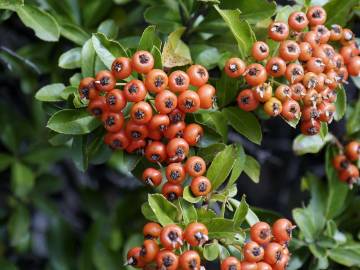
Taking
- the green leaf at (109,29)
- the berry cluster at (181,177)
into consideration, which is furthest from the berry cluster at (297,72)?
the green leaf at (109,29)

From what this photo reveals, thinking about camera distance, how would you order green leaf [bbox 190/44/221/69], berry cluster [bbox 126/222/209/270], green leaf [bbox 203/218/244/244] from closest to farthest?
1. berry cluster [bbox 126/222/209/270]
2. green leaf [bbox 203/218/244/244]
3. green leaf [bbox 190/44/221/69]

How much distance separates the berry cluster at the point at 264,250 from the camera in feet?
6.33

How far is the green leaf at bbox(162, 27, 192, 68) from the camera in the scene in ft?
7.24

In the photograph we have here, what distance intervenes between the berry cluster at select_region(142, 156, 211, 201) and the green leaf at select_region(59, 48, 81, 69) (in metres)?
0.62

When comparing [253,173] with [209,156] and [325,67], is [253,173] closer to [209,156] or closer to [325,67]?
[209,156]

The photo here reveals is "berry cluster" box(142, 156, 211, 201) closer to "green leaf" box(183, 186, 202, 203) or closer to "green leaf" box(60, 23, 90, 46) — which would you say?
"green leaf" box(183, 186, 202, 203)

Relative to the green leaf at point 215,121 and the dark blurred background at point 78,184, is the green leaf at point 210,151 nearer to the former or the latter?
the green leaf at point 215,121

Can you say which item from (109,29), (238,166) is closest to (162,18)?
(109,29)

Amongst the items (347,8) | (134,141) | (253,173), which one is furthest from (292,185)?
(134,141)

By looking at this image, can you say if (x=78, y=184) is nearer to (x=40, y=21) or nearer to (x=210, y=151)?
(x=40, y=21)

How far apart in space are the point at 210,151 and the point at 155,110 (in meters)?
0.26

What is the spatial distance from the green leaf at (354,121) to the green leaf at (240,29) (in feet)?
2.42

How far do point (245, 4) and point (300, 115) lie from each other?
52 cm

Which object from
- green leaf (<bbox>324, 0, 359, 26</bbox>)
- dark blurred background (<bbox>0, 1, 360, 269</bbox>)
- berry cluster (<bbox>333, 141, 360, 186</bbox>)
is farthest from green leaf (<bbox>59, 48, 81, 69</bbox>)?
berry cluster (<bbox>333, 141, 360, 186</bbox>)
